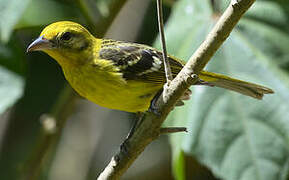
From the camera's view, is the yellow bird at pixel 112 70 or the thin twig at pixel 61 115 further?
the thin twig at pixel 61 115

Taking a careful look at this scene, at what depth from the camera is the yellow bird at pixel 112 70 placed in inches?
129

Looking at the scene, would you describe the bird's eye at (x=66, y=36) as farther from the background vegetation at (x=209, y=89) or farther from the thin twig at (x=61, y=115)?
the thin twig at (x=61, y=115)

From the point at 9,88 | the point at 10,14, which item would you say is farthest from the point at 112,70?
the point at 9,88

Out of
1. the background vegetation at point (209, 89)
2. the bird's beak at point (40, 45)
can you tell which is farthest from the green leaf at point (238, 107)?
the bird's beak at point (40, 45)

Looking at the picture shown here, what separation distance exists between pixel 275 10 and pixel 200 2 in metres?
0.60

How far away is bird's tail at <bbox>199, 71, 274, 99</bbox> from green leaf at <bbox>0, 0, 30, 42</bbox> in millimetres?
1165

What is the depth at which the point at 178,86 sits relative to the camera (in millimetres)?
2418

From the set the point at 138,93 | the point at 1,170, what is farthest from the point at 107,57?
the point at 1,170

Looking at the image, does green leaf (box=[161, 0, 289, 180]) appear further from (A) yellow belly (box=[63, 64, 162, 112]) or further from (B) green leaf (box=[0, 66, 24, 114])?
(B) green leaf (box=[0, 66, 24, 114])

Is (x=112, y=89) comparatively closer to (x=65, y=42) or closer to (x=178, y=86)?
(x=65, y=42)

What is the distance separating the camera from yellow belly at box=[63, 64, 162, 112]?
3.28 meters

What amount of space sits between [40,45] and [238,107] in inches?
55.8

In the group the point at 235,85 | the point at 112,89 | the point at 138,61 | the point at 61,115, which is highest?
the point at 235,85

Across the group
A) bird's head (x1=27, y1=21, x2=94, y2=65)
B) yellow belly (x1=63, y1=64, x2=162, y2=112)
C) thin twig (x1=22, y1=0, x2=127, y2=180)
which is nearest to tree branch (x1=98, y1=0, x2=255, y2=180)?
yellow belly (x1=63, y1=64, x2=162, y2=112)
